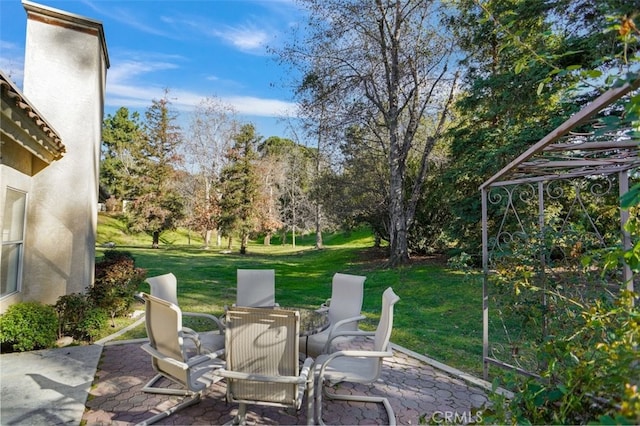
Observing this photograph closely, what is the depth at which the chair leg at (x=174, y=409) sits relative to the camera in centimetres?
317

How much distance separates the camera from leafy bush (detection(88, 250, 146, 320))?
6.27m

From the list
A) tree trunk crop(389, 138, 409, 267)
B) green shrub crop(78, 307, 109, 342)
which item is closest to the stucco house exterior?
green shrub crop(78, 307, 109, 342)

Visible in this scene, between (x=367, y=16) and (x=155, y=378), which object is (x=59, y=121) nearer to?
(x=155, y=378)

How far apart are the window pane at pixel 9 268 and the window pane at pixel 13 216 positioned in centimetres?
15

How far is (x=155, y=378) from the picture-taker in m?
4.05

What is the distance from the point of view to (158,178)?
79.7 ft

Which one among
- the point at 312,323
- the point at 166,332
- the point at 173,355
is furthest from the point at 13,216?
the point at 312,323

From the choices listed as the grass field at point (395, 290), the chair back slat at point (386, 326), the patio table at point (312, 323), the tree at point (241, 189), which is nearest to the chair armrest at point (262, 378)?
the chair back slat at point (386, 326)

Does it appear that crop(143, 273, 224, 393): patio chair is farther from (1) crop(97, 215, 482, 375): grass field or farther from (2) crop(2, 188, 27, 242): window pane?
(2) crop(2, 188, 27, 242): window pane

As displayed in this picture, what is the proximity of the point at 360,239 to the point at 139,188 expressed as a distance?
15892 mm

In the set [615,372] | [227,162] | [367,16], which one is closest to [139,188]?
[227,162]

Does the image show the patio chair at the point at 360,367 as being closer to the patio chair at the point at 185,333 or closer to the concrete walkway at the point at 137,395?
the concrete walkway at the point at 137,395

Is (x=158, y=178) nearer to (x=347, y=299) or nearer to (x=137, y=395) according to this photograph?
(x=347, y=299)

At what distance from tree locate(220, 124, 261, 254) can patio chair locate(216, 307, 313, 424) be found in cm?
1917
